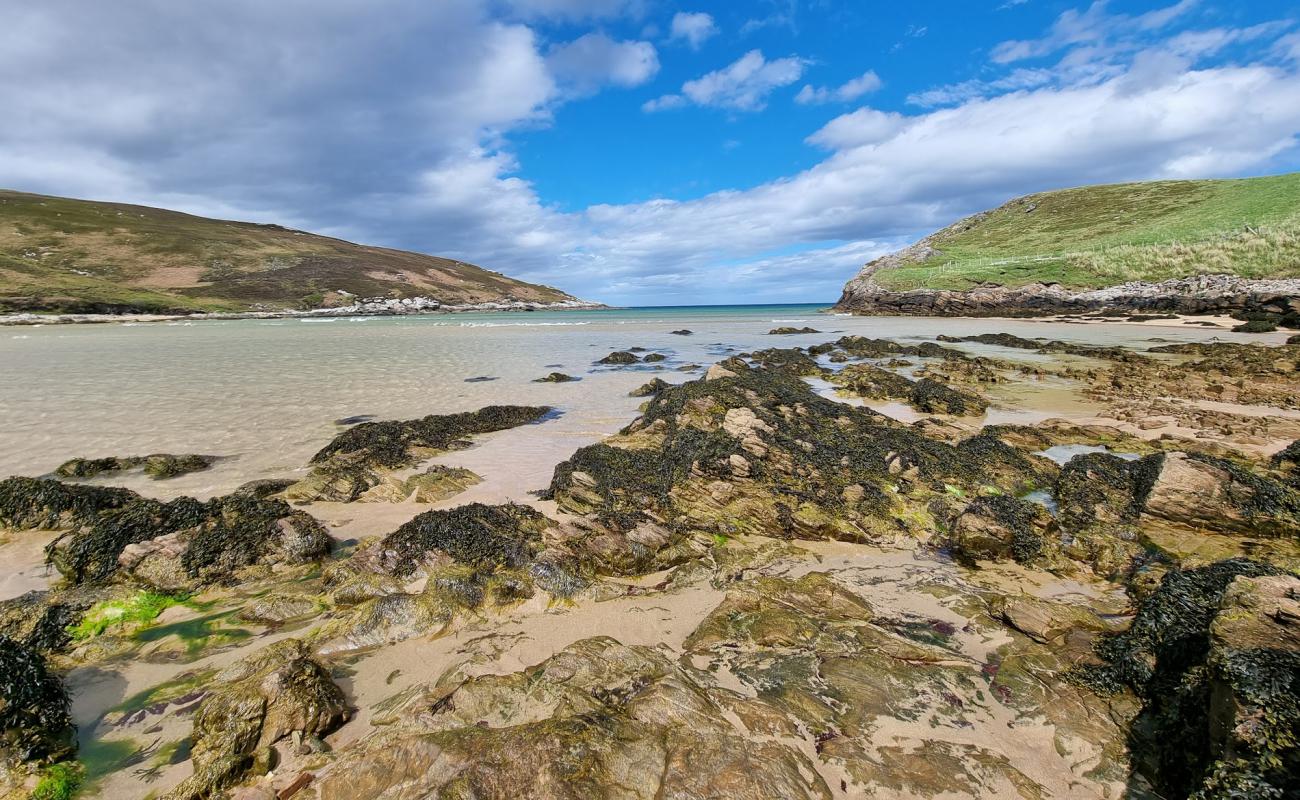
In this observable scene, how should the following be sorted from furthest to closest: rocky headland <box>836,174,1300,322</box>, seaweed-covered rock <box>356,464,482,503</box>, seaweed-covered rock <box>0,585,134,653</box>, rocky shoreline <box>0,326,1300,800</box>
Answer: rocky headland <box>836,174,1300,322</box> → seaweed-covered rock <box>356,464,482,503</box> → seaweed-covered rock <box>0,585,134,653</box> → rocky shoreline <box>0,326,1300,800</box>

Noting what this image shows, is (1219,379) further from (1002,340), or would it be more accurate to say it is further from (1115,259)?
(1115,259)

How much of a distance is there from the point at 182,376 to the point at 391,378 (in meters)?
7.79

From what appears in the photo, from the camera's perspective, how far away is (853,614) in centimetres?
477

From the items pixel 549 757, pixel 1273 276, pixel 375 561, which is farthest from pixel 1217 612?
pixel 1273 276

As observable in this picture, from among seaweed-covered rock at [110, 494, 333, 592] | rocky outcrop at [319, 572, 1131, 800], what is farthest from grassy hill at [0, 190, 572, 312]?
rocky outcrop at [319, 572, 1131, 800]

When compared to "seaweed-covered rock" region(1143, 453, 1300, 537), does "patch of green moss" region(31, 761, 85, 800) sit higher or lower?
lower

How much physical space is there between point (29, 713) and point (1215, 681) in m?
7.36

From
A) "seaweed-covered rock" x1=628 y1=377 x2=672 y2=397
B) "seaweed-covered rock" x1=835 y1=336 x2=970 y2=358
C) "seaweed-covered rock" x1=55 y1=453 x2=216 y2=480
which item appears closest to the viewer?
"seaweed-covered rock" x1=55 y1=453 x2=216 y2=480

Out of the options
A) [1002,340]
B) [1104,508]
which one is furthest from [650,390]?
[1002,340]

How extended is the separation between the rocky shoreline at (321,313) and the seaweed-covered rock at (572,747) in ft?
262

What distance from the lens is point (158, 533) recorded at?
6121mm

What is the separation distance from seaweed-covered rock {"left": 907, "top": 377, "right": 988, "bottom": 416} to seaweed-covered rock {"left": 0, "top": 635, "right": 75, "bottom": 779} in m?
15.0

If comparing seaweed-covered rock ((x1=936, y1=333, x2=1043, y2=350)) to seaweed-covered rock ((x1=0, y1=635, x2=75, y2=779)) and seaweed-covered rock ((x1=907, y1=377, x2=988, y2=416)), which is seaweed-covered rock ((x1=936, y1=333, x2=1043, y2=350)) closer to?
seaweed-covered rock ((x1=907, y1=377, x2=988, y2=416))

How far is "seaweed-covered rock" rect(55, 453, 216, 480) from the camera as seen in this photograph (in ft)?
29.2
